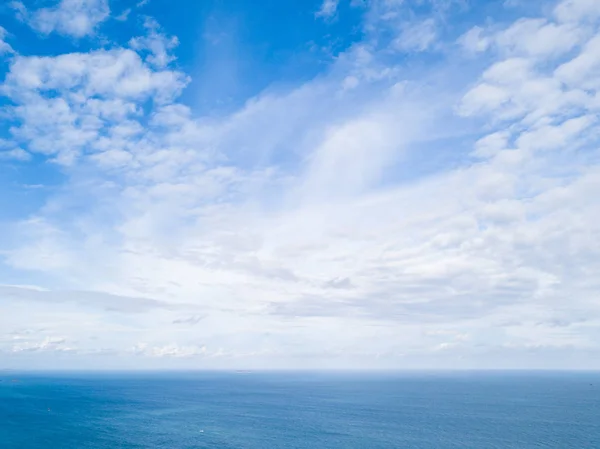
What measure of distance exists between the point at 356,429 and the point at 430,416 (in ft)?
167

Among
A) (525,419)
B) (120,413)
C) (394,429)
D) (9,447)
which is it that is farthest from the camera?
(120,413)

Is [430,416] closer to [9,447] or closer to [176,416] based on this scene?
[176,416]

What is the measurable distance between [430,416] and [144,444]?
12655cm

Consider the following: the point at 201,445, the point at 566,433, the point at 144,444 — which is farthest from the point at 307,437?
the point at 566,433

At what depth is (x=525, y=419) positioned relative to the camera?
178 meters

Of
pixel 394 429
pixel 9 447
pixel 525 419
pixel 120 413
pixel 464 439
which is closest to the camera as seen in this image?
pixel 9 447

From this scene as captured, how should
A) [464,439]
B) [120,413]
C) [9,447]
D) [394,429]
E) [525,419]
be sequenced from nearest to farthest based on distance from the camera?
1. [9,447]
2. [464,439]
3. [394,429]
4. [525,419]
5. [120,413]

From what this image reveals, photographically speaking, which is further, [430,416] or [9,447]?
[430,416]

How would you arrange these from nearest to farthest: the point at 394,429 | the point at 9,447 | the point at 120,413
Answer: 1. the point at 9,447
2. the point at 394,429
3. the point at 120,413

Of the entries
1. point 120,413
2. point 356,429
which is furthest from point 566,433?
point 120,413

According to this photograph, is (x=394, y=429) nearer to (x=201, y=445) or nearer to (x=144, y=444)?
(x=201, y=445)

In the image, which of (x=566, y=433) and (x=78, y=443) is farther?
(x=566, y=433)

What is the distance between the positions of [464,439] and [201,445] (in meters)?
89.3

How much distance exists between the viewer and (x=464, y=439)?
138 meters
